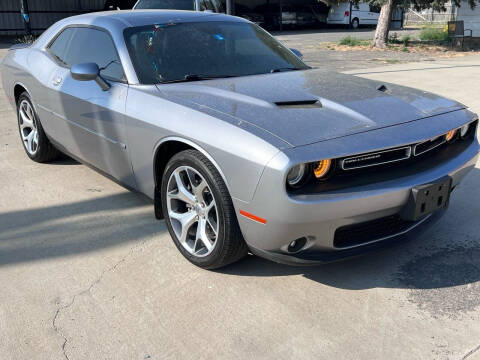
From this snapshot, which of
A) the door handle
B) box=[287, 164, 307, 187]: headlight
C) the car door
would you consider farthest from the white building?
box=[287, 164, 307, 187]: headlight

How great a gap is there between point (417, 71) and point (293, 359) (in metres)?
10.9

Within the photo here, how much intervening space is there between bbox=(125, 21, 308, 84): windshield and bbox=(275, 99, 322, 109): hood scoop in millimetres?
833

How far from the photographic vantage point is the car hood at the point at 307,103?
274 cm

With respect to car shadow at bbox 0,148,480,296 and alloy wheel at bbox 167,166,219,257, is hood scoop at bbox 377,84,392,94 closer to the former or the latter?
car shadow at bbox 0,148,480,296

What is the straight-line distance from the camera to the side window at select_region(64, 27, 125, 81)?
3779 millimetres

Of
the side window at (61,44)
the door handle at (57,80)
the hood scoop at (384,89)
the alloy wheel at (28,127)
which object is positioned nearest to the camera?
the hood scoop at (384,89)

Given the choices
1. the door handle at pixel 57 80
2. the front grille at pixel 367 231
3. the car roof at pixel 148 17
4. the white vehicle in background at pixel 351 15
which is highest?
the white vehicle in background at pixel 351 15

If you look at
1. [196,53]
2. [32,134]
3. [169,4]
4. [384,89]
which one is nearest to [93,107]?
[196,53]

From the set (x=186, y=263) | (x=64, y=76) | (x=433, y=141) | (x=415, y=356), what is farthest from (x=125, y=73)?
(x=415, y=356)

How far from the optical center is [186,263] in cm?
327

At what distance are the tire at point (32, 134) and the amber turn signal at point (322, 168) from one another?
10.6ft

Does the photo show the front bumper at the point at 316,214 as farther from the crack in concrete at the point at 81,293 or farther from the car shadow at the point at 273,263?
the crack in concrete at the point at 81,293

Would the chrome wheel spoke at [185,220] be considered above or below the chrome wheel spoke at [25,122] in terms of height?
below

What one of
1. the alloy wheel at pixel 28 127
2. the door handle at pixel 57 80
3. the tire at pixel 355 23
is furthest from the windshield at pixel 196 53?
the tire at pixel 355 23
